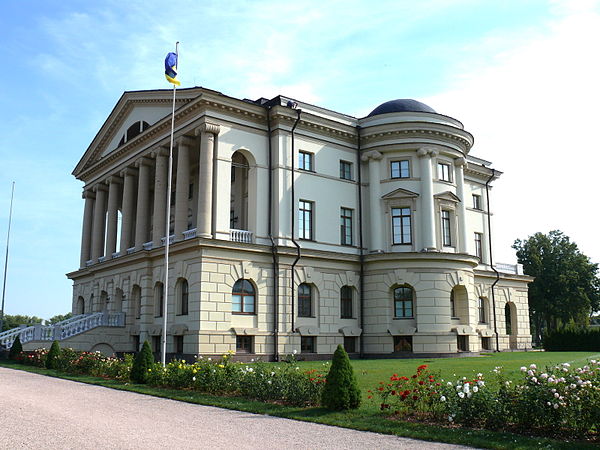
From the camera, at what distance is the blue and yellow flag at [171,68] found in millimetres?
29281

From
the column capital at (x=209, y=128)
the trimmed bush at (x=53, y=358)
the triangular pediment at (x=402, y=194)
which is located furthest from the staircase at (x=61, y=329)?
the triangular pediment at (x=402, y=194)

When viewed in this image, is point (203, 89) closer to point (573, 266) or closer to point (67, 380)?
point (67, 380)

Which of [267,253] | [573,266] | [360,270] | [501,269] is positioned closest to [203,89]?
[267,253]

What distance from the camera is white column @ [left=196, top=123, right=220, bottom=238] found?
33969 millimetres

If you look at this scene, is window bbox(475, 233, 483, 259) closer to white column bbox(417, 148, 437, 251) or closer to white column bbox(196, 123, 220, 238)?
white column bbox(417, 148, 437, 251)

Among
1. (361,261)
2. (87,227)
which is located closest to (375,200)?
(361,261)

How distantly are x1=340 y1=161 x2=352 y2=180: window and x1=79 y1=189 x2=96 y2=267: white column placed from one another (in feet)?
79.6

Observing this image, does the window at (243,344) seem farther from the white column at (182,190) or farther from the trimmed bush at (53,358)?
the trimmed bush at (53,358)

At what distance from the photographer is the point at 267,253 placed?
35.9 meters

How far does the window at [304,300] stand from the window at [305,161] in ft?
26.0

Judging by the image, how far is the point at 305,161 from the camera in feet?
129

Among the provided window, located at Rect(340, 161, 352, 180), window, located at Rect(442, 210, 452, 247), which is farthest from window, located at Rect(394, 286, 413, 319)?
window, located at Rect(340, 161, 352, 180)

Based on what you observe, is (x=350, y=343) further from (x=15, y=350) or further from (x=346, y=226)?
(x=15, y=350)

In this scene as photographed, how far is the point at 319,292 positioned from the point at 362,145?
37.8 feet
